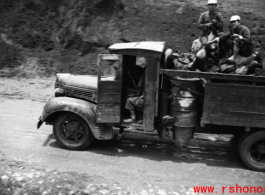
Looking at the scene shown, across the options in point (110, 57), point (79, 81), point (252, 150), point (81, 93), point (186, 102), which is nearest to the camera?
point (186, 102)

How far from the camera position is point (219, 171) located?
21.6ft

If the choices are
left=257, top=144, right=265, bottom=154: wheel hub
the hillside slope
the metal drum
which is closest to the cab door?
the metal drum

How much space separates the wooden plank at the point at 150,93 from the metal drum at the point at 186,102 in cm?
38

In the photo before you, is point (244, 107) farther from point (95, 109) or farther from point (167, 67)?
point (95, 109)

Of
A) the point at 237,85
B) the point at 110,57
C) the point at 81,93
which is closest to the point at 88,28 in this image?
the point at 81,93

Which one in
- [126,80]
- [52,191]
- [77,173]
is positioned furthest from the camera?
[126,80]

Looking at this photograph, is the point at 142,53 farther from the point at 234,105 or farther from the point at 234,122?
the point at 234,122

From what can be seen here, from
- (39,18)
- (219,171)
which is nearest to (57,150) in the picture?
(219,171)

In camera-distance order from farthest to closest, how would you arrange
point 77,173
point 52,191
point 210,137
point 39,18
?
point 39,18 < point 210,137 < point 77,173 < point 52,191

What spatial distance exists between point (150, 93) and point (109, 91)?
83 cm

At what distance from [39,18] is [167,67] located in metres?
10.1

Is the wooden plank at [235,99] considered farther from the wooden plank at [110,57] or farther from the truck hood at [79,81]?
the truck hood at [79,81]

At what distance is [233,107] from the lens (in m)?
6.33

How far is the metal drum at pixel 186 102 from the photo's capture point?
21.4 feet
